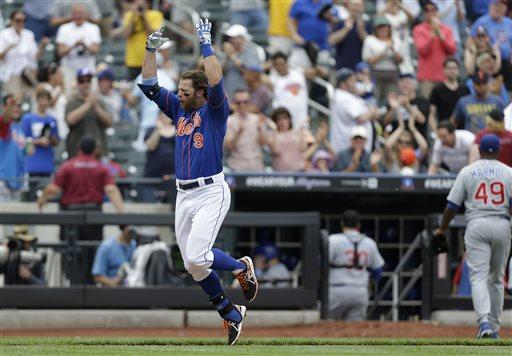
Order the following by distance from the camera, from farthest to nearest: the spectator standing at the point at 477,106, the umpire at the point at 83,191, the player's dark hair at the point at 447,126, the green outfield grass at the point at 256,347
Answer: the spectator standing at the point at 477,106 → the player's dark hair at the point at 447,126 → the umpire at the point at 83,191 → the green outfield grass at the point at 256,347

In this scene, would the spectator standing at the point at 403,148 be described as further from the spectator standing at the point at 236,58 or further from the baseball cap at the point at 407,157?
the spectator standing at the point at 236,58

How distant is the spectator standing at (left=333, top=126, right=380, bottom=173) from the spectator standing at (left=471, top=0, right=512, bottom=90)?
3022mm

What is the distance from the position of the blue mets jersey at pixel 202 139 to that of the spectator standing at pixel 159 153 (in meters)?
6.43

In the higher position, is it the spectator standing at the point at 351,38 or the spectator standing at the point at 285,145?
the spectator standing at the point at 351,38

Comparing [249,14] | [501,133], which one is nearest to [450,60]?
[249,14]

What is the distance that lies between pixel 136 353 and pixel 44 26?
34.3 feet

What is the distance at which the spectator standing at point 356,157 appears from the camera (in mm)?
17047

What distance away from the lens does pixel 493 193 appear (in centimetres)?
1233

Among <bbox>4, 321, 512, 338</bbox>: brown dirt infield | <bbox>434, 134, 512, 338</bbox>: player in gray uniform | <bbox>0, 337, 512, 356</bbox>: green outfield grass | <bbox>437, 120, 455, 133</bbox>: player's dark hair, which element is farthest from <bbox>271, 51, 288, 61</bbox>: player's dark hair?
<bbox>0, 337, 512, 356</bbox>: green outfield grass

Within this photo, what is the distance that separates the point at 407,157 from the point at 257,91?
2212 mm

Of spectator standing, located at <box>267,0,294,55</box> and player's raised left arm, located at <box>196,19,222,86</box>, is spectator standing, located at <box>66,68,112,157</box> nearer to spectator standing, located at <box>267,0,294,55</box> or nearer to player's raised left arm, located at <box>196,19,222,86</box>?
spectator standing, located at <box>267,0,294,55</box>

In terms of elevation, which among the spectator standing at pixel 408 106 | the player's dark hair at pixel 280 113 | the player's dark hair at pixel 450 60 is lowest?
the player's dark hair at pixel 280 113

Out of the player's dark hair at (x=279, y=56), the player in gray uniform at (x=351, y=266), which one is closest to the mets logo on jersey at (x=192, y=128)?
the player in gray uniform at (x=351, y=266)

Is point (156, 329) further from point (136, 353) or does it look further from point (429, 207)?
point (136, 353)
